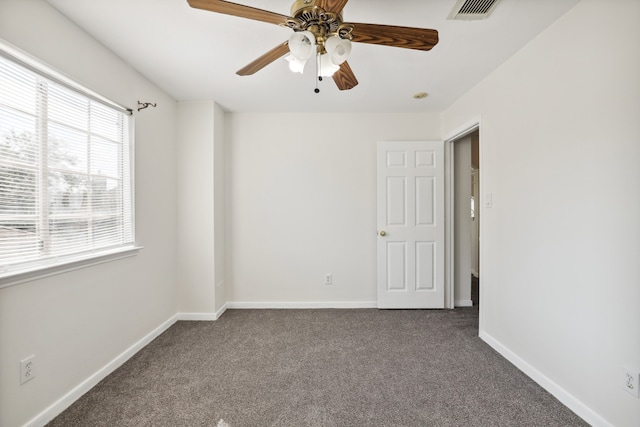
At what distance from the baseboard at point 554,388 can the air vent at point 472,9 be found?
2393 mm

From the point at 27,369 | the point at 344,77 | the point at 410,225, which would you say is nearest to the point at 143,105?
the point at 344,77

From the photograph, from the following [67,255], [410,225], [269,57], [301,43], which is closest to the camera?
[301,43]

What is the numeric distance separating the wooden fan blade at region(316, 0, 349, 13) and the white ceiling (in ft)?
1.62

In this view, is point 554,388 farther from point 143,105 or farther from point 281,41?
point 143,105

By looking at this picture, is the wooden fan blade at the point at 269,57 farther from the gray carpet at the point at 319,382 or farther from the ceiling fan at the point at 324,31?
the gray carpet at the point at 319,382

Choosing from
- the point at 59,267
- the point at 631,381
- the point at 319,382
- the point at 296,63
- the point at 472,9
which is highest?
the point at 472,9

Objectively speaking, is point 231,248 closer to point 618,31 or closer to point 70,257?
point 70,257

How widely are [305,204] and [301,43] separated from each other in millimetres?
2260

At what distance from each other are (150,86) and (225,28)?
4.17ft

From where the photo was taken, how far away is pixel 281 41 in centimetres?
202

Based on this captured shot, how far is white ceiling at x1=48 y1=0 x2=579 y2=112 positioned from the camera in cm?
169

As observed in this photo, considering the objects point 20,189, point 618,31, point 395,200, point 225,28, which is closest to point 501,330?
point 395,200

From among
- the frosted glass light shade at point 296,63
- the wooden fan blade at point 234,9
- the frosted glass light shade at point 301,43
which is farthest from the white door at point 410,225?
the wooden fan blade at point 234,9

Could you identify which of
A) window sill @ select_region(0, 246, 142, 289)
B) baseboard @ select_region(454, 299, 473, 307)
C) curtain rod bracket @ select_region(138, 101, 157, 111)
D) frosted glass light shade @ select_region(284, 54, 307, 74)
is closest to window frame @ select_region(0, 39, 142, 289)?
window sill @ select_region(0, 246, 142, 289)
